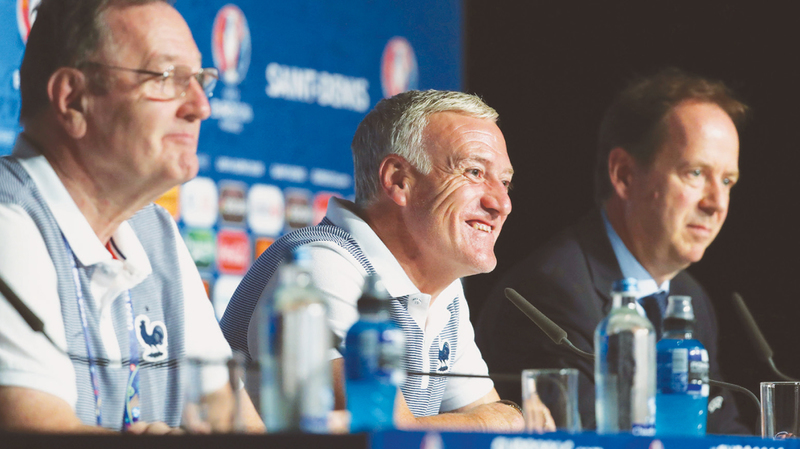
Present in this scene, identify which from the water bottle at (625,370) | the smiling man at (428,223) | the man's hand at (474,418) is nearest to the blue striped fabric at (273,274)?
the smiling man at (428,223)

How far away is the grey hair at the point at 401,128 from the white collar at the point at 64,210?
749 millimetres

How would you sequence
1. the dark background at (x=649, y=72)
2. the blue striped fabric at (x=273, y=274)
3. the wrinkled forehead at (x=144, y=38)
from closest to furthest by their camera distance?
the wrinkled forehead at (x=144, y=38) → the blue striped fabric at (x=273, y=274) → the dark background at (x=649, y=72)

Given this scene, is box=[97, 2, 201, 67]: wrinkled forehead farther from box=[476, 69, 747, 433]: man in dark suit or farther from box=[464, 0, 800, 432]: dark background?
box=[464, 0, 800, 432]: dark background

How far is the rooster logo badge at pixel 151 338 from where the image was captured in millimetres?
1491

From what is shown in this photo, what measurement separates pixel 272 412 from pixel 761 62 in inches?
107

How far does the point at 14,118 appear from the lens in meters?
2.33

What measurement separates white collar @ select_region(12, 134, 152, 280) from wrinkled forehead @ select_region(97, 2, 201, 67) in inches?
7.4

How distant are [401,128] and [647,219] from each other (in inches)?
37.6

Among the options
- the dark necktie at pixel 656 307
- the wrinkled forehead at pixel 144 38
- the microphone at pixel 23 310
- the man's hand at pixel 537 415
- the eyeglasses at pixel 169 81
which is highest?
the wrinkled forehead at pixel 144 38

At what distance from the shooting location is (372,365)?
1.02m

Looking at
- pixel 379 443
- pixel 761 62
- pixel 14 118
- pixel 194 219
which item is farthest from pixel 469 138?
pixel 761 62

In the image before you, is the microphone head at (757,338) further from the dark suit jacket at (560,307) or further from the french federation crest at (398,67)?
the french federation crest at (398,67)

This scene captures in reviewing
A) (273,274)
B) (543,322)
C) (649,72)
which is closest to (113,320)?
(273,274)

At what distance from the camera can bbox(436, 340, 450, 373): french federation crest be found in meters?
2.00
